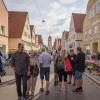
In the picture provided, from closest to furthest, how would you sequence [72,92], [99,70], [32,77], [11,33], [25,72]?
[25,72] → [32,77] → [72,92] → [99,70] → [11,33]

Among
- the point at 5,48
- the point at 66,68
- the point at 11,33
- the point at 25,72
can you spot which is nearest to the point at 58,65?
the point at 66,68

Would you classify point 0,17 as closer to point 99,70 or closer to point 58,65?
point 99,70

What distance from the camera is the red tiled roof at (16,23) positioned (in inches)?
2204

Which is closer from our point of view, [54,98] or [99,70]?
[54,98]

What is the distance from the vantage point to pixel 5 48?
1838 inches

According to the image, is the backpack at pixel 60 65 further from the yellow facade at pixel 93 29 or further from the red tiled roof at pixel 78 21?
the red tiled roof at pixel 78 21

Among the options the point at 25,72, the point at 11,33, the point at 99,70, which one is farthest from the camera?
the point at 11,33

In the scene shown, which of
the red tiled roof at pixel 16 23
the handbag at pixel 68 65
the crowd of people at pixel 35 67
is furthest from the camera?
the red tiled roof at pixel 16 23

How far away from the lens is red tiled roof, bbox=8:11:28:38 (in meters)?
56.0

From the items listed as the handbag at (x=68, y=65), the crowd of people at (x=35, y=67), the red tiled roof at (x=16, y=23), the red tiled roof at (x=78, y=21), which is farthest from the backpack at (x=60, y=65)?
the red tiled roof at (x=78, y=21)

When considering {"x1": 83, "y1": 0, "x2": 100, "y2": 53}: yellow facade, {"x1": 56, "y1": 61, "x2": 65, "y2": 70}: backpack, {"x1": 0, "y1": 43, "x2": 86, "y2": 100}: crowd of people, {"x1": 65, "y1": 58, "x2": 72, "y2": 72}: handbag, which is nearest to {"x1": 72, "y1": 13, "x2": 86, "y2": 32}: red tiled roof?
{"x1": 83, "y1": 0, "x2": 100, "y2": 53}: yellow facade

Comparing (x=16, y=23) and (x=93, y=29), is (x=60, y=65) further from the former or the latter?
(x=16, y=23)

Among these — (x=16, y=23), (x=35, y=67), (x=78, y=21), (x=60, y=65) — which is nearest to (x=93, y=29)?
(x=16, y=23)

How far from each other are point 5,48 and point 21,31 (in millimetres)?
11139
